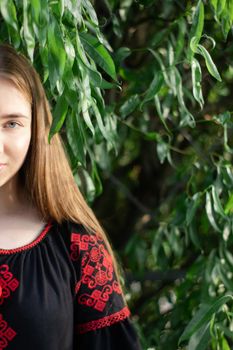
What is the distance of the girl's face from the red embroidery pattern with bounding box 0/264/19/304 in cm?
16

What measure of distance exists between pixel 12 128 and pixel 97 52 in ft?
0.68

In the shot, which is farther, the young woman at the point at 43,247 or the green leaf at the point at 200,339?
the green leaf at the point at 200,339

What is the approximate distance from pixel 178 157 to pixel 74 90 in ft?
4.15

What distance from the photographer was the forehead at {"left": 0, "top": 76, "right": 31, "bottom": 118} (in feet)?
5.25


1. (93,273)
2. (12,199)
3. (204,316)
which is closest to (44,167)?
(12,199)

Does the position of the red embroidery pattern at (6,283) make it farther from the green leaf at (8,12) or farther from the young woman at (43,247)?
the green leaf at (8,12)

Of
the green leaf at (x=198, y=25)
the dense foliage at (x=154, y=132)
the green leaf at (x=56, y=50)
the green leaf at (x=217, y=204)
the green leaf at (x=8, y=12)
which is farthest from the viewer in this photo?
the green leaf at (x=217, y=204)

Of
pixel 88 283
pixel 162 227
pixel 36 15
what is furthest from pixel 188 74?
pixel 36 15

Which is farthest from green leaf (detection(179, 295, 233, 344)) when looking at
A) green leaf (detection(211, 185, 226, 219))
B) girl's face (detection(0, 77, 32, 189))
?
girl's face (detection(0, 77, 32, 189))

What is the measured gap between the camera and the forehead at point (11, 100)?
5.25 feet

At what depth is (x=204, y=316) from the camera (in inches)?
69.5

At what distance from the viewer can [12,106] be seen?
5.28ft

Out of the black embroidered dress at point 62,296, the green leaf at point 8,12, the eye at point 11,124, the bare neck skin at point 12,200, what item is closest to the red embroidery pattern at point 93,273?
the black embroidered dress at point 62,296

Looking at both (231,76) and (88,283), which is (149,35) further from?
(88,283)
